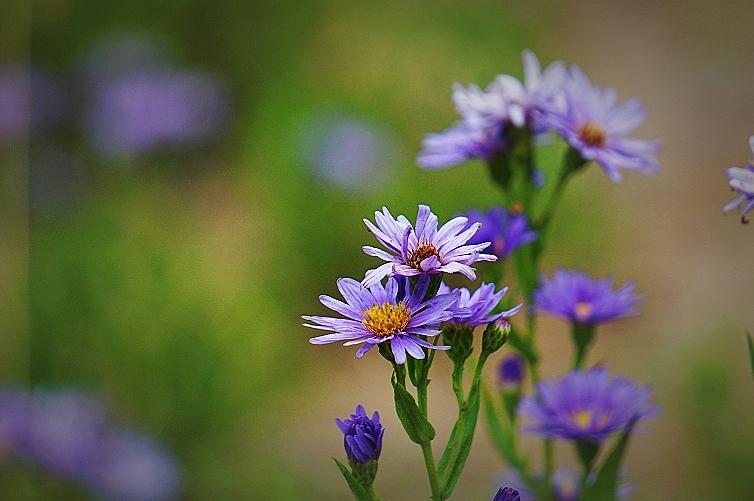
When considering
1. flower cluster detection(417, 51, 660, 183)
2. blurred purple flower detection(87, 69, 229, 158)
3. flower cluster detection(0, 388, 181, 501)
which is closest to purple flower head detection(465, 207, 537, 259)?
flower cluster detection(417, 51, 660, 183)

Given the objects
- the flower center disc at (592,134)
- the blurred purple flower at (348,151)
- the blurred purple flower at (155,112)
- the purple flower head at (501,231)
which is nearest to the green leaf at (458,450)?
the purple flower head at (501,231)

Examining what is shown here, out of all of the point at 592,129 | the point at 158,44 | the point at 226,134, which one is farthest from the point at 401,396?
the point at 158,44

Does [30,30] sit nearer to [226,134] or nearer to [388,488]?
[226,134]

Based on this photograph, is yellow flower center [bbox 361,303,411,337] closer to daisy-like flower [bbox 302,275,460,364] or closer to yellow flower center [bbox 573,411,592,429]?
daisy-like flower [bbox 302,275,460,364]

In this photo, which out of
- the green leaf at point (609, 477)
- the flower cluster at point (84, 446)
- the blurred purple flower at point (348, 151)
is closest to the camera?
the green leaf at point (609, 477)

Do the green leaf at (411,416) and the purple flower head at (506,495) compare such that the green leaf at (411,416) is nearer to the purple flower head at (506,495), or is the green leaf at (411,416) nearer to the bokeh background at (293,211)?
the purple flower head at (506,495)
